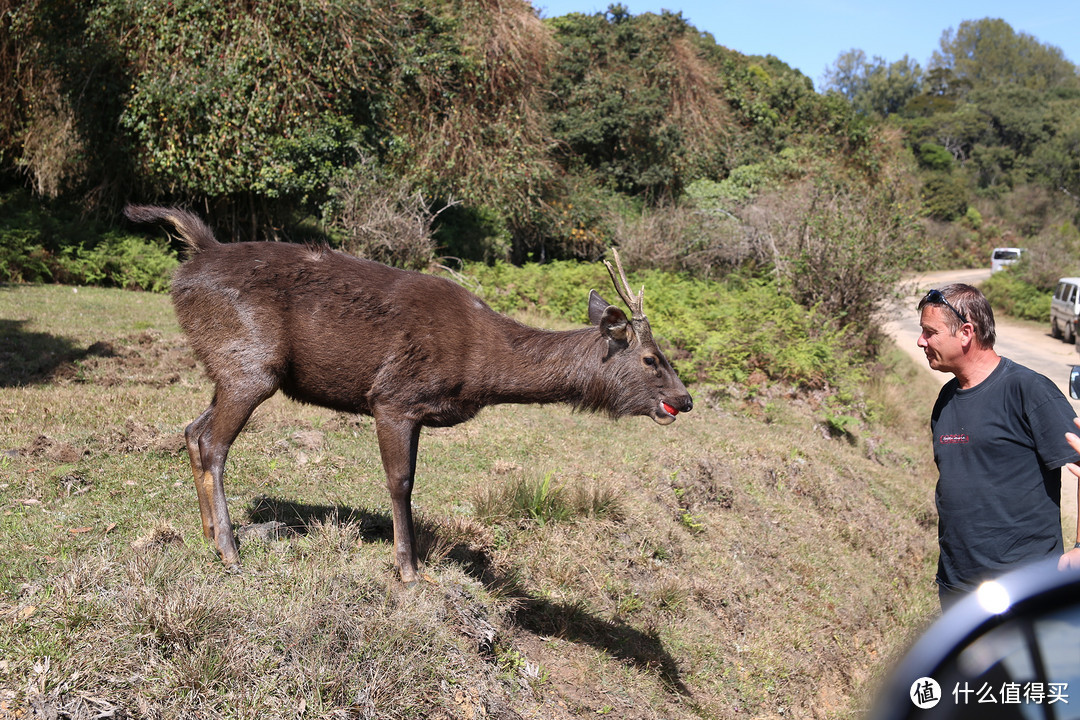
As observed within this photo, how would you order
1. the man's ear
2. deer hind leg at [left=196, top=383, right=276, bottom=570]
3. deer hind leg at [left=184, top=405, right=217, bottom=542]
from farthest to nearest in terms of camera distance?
1. deer hind leg at [left=184, top=405, right=217, bottom=542]
2. deer hind leg at [left=196, top=383, right=276, bottom=570]
3. the man's ear

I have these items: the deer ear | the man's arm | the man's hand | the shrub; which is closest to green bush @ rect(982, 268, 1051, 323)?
the shrub

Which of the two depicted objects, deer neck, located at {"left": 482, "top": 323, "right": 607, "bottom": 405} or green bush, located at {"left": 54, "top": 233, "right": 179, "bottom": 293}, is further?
green bush, located at {"left": 54, "top": 233, "right": 179, "bottom": 293}

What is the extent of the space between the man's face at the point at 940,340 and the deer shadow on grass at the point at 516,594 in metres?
3.28

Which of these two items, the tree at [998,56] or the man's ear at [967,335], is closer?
the man's ear at [967,335]

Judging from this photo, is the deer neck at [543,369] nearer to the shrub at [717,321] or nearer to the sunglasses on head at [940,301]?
the sunglasses on head at [940,301]

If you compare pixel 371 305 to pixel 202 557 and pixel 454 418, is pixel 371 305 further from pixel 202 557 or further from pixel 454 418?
pixel 202 557

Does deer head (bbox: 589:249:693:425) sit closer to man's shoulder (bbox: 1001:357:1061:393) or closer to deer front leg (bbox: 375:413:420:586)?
deer front leg (bbox: 375:413:420:586)

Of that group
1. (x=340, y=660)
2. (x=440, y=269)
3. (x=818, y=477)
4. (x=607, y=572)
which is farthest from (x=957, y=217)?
(x=340, y=660)

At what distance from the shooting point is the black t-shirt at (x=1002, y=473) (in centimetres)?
364

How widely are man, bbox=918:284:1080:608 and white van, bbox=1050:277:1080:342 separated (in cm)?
2177

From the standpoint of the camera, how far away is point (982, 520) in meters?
3.87

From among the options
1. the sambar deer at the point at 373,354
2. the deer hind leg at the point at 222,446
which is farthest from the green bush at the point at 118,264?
the deer hind leg at the point at 222,446

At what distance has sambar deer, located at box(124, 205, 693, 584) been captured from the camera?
4.96 m

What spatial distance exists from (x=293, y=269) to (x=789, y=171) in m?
22.6
